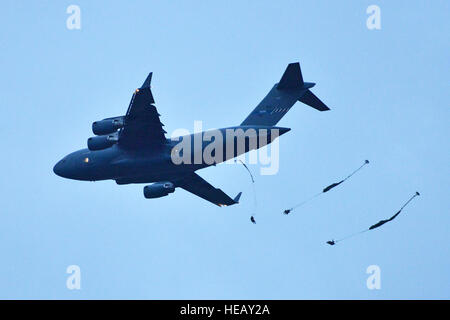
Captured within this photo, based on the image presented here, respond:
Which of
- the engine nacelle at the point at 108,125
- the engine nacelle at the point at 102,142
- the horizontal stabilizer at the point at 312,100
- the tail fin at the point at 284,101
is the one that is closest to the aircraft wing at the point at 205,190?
the tail fin at the point at 284,101

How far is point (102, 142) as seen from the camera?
108 feet

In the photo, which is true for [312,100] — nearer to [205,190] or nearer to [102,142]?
[205,190]

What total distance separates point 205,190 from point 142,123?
6.34m

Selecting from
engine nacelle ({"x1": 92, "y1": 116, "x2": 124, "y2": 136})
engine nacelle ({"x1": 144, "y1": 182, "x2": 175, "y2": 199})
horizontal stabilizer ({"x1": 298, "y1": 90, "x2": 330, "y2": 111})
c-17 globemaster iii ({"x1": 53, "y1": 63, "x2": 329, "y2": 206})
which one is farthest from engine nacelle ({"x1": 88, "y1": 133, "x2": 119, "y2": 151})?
horizontal stabilizer ({"x1": 298, "y1": 90, "x2": 330, "y2": 111})

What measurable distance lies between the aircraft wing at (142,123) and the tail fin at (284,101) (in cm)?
348

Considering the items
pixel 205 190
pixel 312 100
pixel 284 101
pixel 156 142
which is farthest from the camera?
pixel 205 190

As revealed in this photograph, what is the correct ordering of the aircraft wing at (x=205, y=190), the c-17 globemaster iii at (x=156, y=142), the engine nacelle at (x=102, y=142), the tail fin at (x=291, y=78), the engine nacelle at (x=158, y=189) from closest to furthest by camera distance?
the c-17 globemaster iii at (x=156, y=142) < the engine nacelle at (x=102, y=142) < the tail fin at (x=291, y=78) < the engine nacelle at (x=158, y=189) < the aircraft wing at (x=205, y=190)

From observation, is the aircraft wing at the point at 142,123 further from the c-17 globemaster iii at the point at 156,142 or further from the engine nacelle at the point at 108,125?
the engine nacelle at the point at 108,125

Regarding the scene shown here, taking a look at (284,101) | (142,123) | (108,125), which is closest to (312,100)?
(284,101)

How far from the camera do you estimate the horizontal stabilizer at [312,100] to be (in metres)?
33.5
